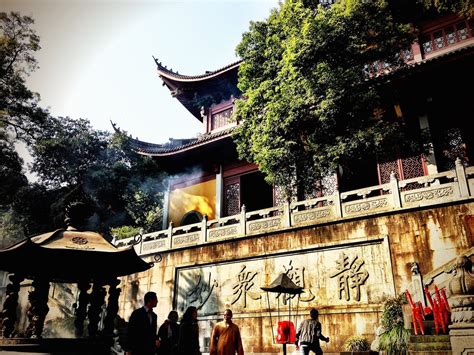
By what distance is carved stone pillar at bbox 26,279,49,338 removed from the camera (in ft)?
15.0

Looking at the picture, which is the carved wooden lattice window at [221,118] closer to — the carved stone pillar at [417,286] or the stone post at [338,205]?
the stone post at [338,205]

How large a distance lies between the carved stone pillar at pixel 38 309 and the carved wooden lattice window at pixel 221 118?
12716mm

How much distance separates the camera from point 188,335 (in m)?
4.86

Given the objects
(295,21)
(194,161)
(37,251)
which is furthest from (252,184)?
(37,251)

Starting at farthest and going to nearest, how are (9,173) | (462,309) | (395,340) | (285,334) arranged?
(9,173) → (285,334) → (395,340) → (462,309)

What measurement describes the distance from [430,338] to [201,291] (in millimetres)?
7224

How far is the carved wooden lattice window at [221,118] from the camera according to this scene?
16888 mm

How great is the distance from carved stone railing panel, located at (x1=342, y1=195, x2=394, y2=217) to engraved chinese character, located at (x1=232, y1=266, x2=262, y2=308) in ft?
10.4

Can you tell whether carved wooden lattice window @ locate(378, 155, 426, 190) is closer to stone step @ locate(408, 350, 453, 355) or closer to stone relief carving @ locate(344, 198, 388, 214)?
stone relief carving @ locate(344, 198, 388, 214)

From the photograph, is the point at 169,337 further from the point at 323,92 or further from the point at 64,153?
the point at 64,153

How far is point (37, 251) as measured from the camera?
458 cm

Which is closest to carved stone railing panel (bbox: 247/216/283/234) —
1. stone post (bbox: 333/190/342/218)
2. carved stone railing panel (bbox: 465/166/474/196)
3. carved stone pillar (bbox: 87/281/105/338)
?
stone post (bbox: 333/190/342/218)

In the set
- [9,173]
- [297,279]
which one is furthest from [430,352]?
[9,173]

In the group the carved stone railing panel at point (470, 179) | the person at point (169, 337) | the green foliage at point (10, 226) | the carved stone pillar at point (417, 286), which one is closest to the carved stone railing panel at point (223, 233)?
the carved stone pillar at point (417, 286)
